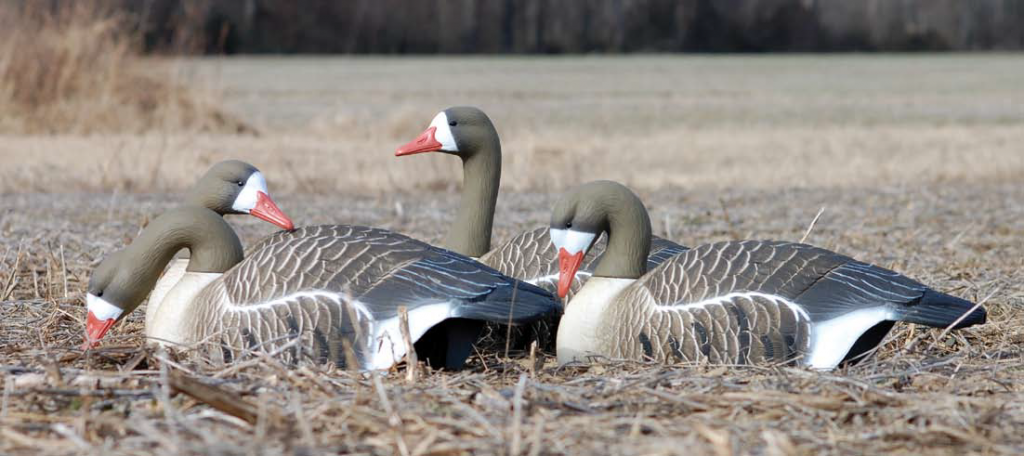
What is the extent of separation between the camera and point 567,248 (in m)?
5.91

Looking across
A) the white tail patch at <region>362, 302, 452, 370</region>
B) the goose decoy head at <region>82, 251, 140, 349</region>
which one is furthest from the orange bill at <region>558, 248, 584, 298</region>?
the goose decoy head at <region>82, 251, 140, 349</region>

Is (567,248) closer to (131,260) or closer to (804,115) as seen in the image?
(131,260)

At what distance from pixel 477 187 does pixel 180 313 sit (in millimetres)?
2020

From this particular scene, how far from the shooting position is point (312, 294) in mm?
5457

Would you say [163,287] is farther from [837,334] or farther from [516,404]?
[837,334]

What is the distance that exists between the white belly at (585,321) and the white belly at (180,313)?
5.52 ft

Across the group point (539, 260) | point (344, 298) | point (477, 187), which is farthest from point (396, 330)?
point (477, 187)

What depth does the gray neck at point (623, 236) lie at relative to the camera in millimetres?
5922

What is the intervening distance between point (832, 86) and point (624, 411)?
3966 cm

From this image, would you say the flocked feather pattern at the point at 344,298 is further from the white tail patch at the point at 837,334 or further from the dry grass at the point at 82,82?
the dry grass at the point at 82,82

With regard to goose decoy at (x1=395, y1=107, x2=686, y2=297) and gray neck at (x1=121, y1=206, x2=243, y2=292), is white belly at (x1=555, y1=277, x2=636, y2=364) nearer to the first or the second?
goose decoy at (x1=395, y1=107, x2=686, y2=297)

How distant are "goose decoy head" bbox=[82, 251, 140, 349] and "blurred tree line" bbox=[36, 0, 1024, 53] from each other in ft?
172

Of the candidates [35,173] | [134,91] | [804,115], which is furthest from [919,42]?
[35,173]

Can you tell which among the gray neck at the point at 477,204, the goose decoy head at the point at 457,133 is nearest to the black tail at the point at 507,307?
the gray neck at the point at 477,204
